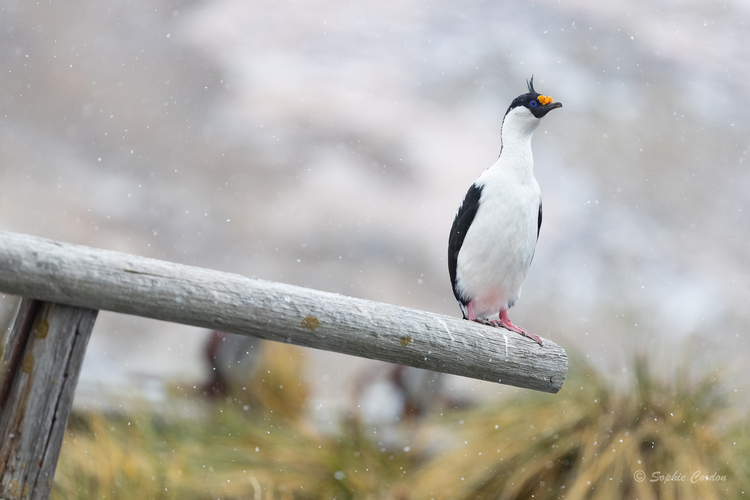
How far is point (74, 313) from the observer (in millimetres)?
708

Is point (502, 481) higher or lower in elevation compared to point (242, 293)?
lower

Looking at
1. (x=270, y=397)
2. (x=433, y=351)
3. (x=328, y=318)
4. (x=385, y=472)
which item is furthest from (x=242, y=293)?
(x=270, y=397)

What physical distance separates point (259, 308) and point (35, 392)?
0.29 meters

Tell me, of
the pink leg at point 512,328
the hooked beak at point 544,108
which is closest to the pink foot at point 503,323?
the pink leg at point 512,328

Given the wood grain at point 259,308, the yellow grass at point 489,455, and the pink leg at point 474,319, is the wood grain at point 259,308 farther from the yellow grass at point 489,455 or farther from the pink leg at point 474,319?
the yellow grass at point 489,455

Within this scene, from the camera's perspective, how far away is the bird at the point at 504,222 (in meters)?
1.12

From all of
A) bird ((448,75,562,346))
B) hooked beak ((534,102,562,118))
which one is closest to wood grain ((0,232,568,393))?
bird ((448,75,562,346))

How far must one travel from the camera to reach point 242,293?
29.8 inches

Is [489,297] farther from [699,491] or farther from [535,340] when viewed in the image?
[699,491]

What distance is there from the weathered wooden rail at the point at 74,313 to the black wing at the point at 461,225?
1.41ft

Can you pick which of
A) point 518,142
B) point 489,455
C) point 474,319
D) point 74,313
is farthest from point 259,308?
point 489,455

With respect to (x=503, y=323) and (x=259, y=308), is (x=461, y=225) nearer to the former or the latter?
(x=503, y=323)

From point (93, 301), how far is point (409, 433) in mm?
1405

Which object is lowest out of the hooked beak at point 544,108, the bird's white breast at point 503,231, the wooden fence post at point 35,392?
the wooden fence post at point 35,392
